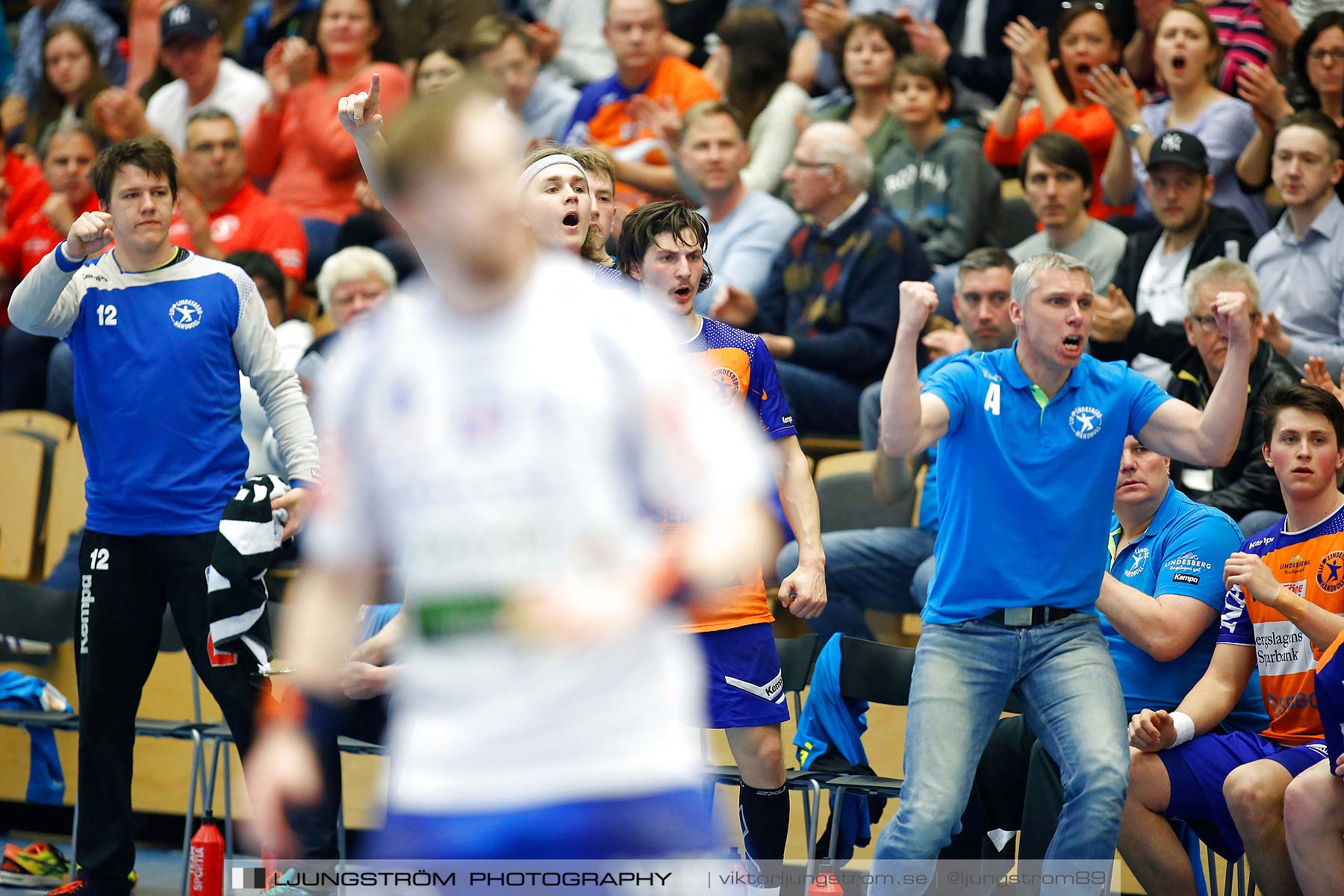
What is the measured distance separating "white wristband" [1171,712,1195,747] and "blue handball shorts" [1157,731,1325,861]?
3 centimetres

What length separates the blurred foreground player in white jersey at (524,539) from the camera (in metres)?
2.22

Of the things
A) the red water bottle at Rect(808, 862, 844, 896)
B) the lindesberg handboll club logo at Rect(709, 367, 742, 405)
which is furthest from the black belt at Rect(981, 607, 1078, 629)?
the red water bottle at Rect(808, 862, 844, 896)

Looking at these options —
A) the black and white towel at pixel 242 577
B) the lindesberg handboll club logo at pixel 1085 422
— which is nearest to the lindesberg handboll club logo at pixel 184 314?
the black and white towel at pixel 242 577

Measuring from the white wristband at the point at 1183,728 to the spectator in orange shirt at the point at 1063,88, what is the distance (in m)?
3.57

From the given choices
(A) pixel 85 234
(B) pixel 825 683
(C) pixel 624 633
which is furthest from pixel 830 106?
(C) pixel 624 633

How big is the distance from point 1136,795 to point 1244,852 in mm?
376

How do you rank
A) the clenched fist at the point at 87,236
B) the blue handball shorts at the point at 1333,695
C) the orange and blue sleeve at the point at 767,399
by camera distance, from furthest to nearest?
the clenched fist at the point at 87,236 < the orange and blue sleeve at the point at 767,399 < the blue handball shorts at the point at 1333,695

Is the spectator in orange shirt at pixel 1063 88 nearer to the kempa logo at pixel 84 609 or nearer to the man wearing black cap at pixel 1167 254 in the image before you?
the man wearing black cap at pixel 1167 254

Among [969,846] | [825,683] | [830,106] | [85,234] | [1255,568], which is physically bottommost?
[969,846]

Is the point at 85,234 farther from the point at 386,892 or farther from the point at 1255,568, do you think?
the point at 1255,568

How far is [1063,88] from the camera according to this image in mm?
8102

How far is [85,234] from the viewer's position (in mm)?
4852

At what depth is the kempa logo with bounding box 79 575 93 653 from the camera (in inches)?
203

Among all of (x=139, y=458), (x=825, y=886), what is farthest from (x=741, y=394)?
(x=139, y=458)
